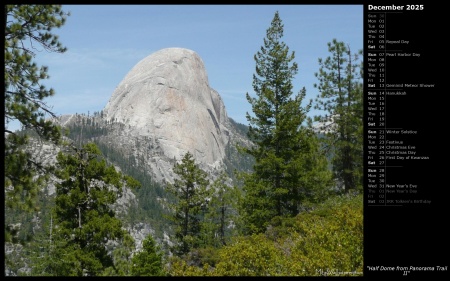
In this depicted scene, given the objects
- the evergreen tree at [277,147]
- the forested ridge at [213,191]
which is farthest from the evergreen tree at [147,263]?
the evergreen tree at [277,147]

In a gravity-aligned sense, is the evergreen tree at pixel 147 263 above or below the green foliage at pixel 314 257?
below

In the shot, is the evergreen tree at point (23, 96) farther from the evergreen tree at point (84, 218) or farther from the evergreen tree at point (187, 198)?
the evergreen tree at point (187, 198)

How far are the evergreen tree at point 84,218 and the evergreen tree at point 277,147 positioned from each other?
8.44 metres

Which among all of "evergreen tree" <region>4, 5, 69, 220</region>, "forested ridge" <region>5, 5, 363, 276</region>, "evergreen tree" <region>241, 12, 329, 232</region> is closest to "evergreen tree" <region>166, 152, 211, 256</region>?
"forested ridge" <region>5, 5, 363, 276</region>

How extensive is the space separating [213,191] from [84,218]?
1828 cm

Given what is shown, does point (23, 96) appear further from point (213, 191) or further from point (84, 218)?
point (213, 191)

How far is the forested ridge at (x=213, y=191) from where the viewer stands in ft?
40.6

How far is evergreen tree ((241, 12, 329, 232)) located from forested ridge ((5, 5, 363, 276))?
7 centimetres

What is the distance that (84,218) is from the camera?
2327 centimetres

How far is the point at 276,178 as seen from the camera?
27.3 meters

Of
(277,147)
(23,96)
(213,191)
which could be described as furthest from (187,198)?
(23,96)

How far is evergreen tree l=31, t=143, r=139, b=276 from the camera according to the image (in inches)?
867

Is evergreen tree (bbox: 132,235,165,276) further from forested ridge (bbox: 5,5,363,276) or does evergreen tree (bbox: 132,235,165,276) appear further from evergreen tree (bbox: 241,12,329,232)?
evergreen tree (bbox: 241,12,329,232)
